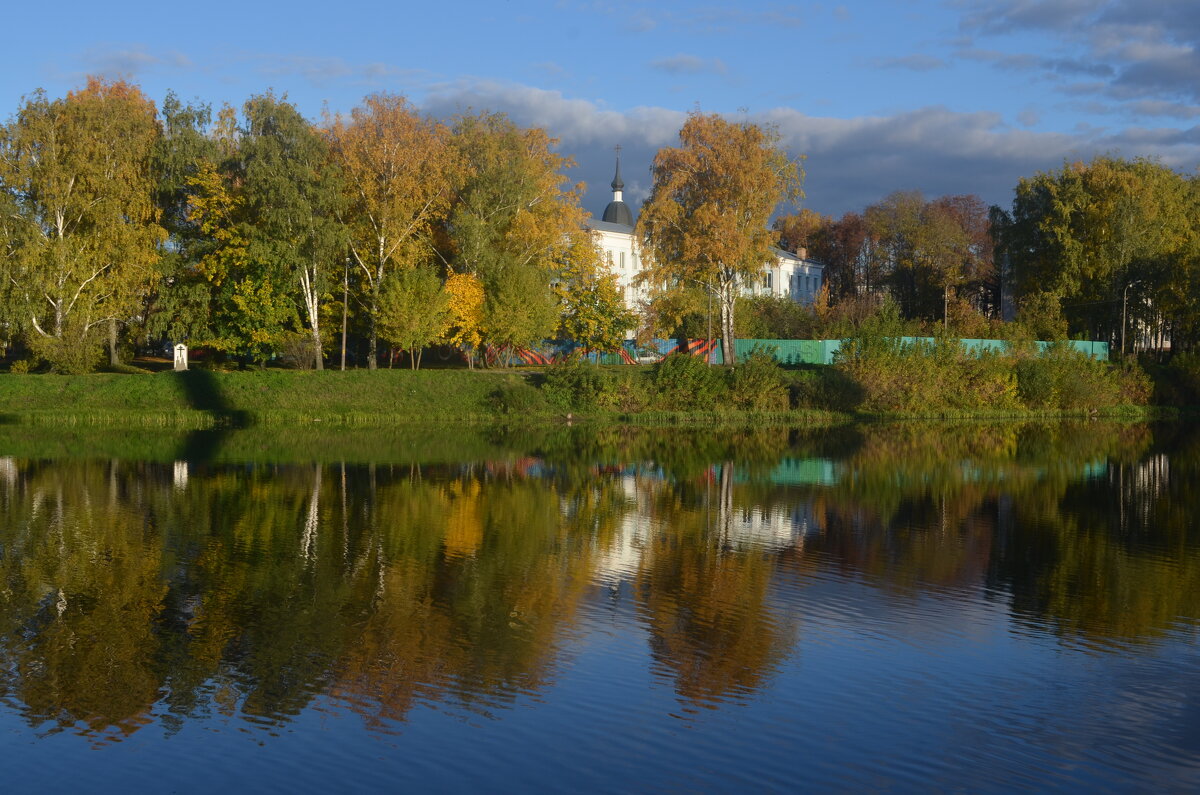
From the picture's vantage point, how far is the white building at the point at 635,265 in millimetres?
100812

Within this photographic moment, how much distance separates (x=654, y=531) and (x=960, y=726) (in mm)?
10909

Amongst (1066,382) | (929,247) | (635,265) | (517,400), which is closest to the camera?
(517,400)

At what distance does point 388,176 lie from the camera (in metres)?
53.7

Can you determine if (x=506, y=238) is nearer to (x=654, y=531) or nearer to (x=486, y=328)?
(x=486, y=328)

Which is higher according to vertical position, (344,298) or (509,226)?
(509,226)

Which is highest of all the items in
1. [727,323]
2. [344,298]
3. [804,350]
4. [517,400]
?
[344,298]

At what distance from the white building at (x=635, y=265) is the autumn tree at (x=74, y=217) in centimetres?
4284

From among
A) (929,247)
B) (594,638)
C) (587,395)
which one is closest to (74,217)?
(587,395)

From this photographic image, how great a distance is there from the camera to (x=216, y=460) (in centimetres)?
3256

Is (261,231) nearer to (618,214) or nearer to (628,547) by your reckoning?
(628,547)

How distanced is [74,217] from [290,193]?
10274mm

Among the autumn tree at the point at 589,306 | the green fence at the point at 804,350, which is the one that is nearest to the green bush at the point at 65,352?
the autumn tree at the point at 589,306

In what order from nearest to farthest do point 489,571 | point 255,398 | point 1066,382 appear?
1. point 489,571
2. point 255,398
3. point 1066,382

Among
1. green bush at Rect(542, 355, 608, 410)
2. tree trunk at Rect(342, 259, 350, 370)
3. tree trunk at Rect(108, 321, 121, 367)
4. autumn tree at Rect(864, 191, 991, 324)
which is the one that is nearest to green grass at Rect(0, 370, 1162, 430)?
green bush at Rect(542, 355, 608, 410)
